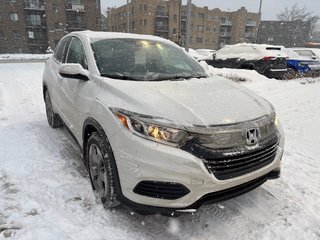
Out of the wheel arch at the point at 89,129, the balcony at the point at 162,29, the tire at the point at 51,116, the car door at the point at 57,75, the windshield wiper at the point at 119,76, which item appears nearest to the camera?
the wheel arch at the point at 89,129

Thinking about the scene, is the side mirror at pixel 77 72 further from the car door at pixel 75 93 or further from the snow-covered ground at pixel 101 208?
the snow-covered ground at pixel 101 208

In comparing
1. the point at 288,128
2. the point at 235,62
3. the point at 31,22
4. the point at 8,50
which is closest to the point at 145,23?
the point at 31,22

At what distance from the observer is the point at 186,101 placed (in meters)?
2.88

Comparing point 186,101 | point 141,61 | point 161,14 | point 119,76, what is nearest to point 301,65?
point 141,61

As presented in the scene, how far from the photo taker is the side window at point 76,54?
12.6 ft

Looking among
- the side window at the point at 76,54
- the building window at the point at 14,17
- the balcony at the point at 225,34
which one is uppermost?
the building window at the point at 14,17

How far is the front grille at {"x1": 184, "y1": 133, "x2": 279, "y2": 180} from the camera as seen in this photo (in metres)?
2.47

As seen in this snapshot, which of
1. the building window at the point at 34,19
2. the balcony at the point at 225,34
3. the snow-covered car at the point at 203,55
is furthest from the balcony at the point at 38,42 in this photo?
the balcony at the point at 225,34

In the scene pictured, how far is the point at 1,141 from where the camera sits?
4879 mm

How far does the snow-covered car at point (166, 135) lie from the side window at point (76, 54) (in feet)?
0.38

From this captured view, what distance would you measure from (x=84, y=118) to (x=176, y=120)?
1.27 metres

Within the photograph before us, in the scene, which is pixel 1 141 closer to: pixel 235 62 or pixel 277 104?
pixel 277 104

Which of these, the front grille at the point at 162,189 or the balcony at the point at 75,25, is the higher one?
the balcony at the point at 75,25

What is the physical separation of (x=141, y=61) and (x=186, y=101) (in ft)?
3.95
